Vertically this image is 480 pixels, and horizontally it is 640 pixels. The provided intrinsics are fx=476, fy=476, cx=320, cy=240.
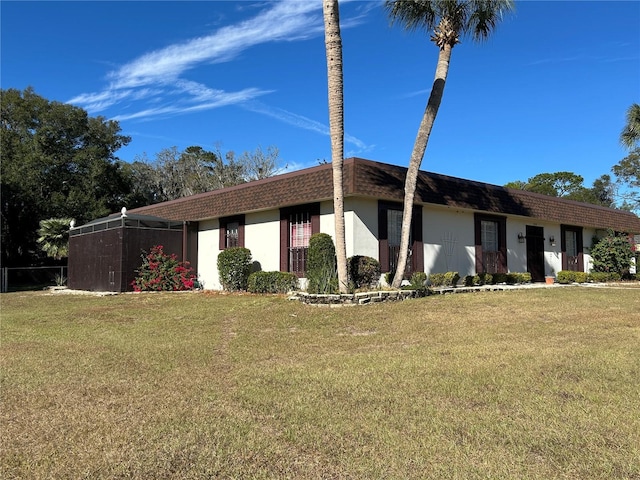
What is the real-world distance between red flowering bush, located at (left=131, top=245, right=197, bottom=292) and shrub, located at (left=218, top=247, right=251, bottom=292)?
2.39 meters

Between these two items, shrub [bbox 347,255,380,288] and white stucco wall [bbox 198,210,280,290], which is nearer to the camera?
shrub [bbox 347,255,380,288]

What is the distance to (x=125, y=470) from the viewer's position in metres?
3.03

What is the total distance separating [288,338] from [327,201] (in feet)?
23.0

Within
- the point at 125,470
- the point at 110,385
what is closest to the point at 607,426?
the point at 125,470

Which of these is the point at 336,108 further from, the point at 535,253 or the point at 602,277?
the point at 602,277

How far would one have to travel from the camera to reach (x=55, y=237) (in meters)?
23.3

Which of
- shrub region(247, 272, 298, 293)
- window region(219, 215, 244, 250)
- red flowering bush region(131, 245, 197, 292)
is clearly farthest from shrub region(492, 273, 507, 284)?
red flowering bush region(131, 245, 197, 292)

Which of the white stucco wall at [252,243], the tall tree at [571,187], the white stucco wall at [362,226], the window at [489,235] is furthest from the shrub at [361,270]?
the tall tree at [571,187]

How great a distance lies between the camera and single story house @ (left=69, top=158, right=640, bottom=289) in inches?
533

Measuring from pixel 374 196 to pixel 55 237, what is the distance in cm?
1778

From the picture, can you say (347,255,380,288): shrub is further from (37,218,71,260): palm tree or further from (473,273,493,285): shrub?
(37,218,71,260): palm tree

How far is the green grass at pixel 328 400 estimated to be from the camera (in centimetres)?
309

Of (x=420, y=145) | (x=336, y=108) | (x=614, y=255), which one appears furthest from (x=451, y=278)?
(x=614, y=255)

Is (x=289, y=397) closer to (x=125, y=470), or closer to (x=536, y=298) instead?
(x=125, y=470)
